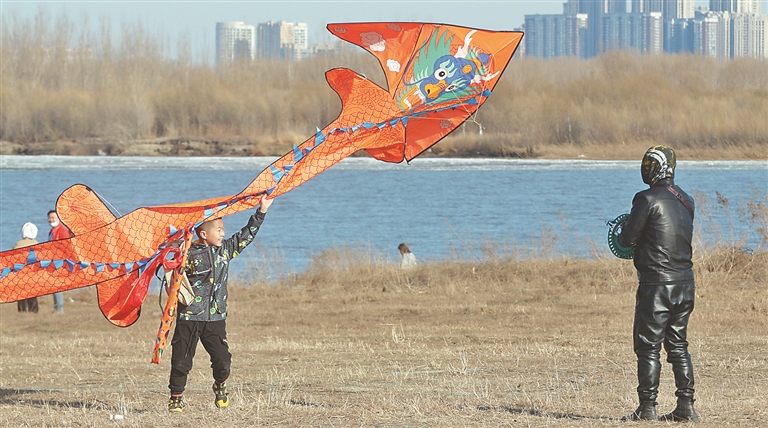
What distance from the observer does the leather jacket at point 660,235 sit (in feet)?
27.1

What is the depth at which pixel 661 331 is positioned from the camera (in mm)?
8266

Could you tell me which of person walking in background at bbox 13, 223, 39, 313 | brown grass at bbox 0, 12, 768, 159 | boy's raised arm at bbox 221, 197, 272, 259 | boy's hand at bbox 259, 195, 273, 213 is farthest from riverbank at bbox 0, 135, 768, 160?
boy's raised arm at bbox 221, 197, 272, 259

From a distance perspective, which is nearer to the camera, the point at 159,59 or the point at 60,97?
the point at 60,97

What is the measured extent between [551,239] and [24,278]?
17.0 m

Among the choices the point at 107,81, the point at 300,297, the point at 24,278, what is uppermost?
the point at 107,81

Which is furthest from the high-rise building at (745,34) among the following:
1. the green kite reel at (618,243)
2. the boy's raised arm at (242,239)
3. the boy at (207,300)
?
the boy at (207,300)

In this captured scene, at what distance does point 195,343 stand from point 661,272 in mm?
3832

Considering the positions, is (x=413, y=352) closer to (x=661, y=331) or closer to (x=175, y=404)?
(x=175, y=404)

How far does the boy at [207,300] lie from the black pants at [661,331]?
3.26 meters

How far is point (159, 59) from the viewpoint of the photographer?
98.6m

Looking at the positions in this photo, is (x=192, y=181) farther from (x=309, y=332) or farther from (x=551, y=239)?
(x=309, y=332)

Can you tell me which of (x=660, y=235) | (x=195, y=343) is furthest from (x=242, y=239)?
(x=660, y=235)

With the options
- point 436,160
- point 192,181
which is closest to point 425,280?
point 192,181

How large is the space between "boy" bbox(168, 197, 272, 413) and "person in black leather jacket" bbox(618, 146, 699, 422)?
3.18 m
